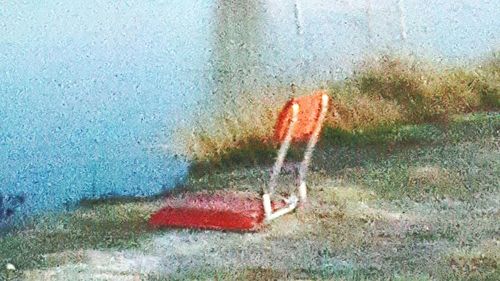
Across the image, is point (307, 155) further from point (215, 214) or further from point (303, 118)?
point (215, 214)

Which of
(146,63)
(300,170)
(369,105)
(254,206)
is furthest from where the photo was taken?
(369,105)

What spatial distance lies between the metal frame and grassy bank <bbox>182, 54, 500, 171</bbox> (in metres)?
0.25

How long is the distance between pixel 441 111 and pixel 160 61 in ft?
3.75

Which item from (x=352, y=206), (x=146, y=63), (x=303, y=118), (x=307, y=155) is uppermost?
(x=146, y=63)

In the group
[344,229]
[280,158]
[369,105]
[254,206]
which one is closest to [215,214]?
[254,206]

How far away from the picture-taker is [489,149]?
3838mm

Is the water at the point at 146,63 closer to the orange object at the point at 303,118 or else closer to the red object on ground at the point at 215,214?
the red object on ground at the point at 215,214

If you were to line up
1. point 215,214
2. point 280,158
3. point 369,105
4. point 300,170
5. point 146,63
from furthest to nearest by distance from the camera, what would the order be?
point 369,105 → point 146,63 → point 300,170 → point 215,214 → point 280,158

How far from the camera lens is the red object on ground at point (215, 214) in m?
3.28

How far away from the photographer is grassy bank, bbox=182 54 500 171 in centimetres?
379

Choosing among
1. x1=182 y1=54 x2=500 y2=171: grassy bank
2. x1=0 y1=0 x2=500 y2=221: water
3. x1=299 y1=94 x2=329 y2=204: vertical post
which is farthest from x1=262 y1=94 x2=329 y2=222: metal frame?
x1=0 y1=0 x2=500 y2=221: water

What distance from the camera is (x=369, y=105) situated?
3990 mm

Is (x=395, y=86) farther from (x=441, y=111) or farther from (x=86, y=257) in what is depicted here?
(x=86, y=257)

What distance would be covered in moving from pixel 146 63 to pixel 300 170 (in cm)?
69
